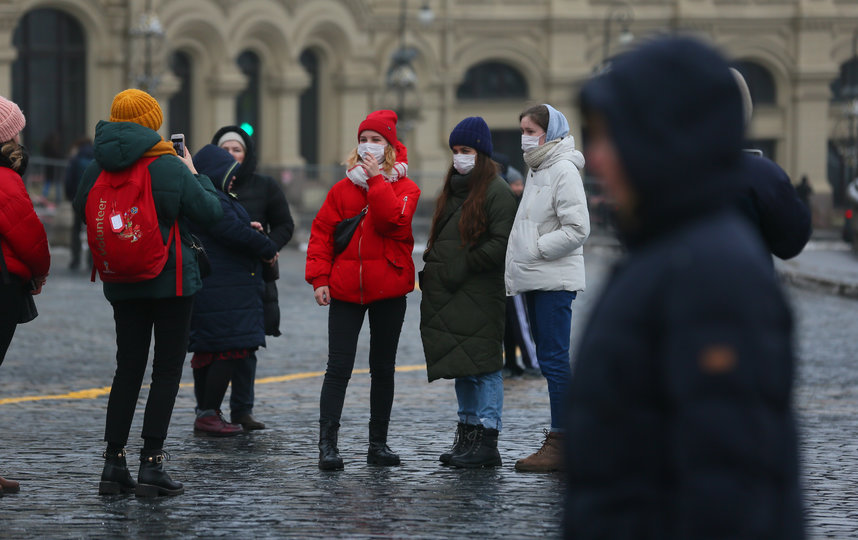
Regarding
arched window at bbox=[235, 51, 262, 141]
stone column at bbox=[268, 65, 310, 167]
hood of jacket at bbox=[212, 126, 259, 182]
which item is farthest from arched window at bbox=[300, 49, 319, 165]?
hood of jacket at bbox=[212, 126, 259, 182]

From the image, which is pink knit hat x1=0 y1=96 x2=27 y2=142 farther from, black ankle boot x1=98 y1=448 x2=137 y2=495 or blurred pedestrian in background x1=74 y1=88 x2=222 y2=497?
black ankle boot x1=98 y1=448 x2=137 y2=495

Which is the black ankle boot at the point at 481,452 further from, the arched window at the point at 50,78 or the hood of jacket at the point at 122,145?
the arched window at the point at 50,78

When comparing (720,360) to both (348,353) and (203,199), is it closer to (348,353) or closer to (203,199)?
(203,199)

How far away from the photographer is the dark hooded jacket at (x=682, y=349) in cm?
240

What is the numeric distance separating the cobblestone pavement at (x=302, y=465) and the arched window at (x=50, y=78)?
24395mm

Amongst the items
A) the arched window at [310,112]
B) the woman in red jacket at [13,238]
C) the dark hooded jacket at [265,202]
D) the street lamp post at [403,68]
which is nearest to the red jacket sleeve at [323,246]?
the dark hooded jacket at [265,202]

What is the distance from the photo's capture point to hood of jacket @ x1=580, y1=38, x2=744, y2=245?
8.07 ft

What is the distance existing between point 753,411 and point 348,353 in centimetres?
499

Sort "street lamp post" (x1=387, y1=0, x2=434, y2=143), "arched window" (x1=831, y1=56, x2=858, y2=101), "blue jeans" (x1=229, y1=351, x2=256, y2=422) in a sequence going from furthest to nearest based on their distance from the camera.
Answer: "arched window" (x1=831, y1=56, x2=858, y2=101) < "street lamp post" (x1=387, y1=0, x2=434, y2=143) < "blue jeans" (x1=229, y1=351, x2=256, y2=422)

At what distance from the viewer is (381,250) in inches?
289

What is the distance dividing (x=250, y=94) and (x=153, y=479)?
34629mm

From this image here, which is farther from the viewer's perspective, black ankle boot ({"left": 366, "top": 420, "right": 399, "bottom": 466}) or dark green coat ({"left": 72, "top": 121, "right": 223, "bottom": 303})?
black ankle boot ({"left": 366, "top": 420, "right": 399, "bottom": 466})

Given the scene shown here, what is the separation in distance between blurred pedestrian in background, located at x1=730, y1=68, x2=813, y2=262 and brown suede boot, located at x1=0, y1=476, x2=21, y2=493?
335 cm

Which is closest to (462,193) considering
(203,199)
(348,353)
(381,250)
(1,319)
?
(381,250)
